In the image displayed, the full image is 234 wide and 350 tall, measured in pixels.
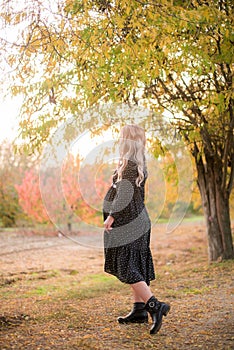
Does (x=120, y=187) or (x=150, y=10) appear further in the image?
(x=150, y=10)

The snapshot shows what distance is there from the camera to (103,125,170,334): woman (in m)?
3.98

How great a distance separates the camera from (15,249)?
11602mm

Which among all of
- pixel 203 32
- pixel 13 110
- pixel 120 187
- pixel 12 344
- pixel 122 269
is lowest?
pixel 12 344

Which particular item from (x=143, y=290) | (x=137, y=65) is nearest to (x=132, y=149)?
(x=143, y=290)

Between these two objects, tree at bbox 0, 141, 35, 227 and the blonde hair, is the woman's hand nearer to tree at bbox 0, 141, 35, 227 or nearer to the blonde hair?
the blonde hair

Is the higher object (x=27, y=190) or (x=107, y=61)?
(x=107, y=61)

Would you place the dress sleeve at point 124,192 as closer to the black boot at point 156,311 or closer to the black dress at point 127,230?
the black dress at point 127,230

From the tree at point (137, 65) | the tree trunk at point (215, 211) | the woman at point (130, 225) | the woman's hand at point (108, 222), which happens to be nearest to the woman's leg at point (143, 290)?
the woman at point (130, 225)

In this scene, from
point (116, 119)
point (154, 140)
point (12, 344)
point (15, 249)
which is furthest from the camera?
point (15, 249)

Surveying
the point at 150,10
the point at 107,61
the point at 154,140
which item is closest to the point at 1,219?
the point at 154,140

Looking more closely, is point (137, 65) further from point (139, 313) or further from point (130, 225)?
point (139, 313)

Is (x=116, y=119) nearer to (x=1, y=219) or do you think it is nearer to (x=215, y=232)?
(x=215, y=232)

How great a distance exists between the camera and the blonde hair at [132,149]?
13.3 feet

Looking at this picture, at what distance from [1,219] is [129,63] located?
10.9 metres
